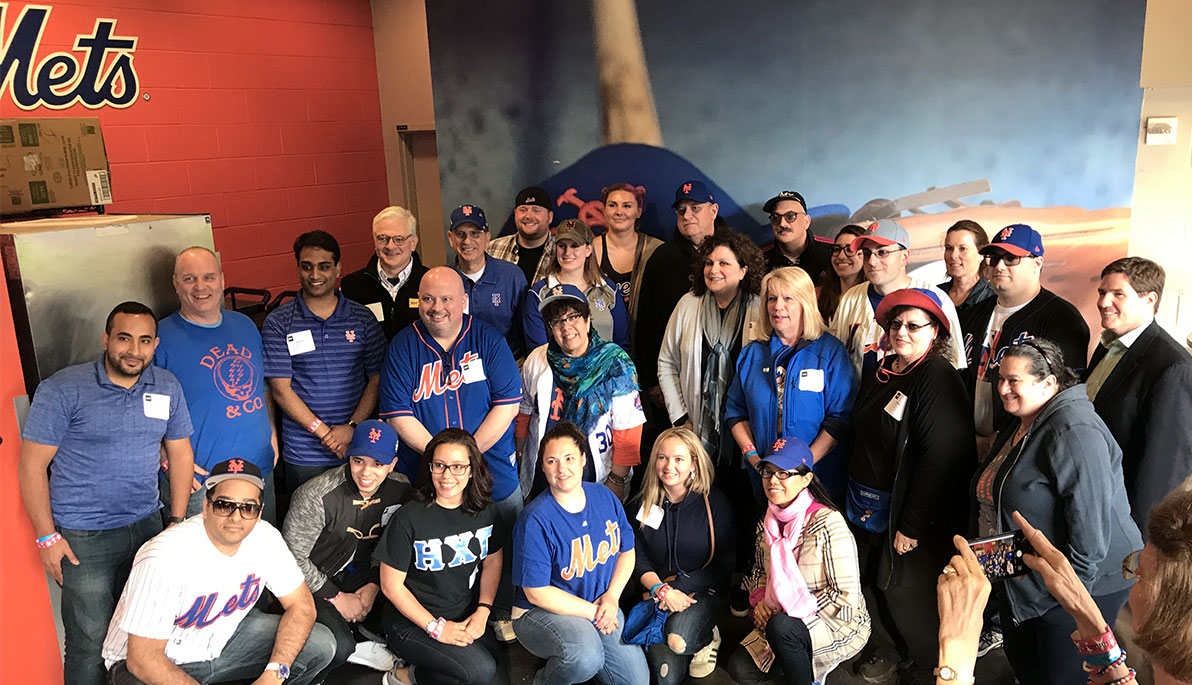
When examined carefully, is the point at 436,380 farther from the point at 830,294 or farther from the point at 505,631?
the point at 830,294

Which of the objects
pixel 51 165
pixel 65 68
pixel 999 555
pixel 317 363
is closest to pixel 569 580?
pixel 317 363

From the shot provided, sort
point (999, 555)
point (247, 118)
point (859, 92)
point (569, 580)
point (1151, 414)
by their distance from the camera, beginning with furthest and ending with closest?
point (247, 118), point (859, 92), point (569, 580), point (1151, 414), point (999, 555)

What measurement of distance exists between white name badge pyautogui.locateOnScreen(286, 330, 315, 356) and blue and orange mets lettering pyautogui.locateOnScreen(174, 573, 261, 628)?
993 millimetres

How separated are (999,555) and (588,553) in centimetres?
149

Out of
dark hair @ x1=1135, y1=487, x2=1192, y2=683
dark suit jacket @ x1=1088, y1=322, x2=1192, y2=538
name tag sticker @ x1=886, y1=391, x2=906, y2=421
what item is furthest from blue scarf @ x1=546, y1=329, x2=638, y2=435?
dark hair @ x1=1135, y1=487, x2=1192, y2=683

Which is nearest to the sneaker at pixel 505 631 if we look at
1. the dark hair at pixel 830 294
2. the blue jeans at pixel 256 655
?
the blue jeans at pixel 256 655

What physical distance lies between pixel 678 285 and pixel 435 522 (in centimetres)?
171

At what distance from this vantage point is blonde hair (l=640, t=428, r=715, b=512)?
10.9 feet

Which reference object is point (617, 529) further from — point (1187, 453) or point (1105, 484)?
point (1187, 453)

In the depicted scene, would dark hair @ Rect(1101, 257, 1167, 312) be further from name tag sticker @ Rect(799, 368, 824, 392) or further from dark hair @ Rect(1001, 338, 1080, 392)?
name tag sticker @ Rect(799, 368, 824, 392)

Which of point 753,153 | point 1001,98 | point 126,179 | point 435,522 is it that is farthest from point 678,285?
point 126,179

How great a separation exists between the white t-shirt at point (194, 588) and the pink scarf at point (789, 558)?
1.74 metres

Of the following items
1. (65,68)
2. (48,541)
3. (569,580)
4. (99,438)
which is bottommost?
(569,580)

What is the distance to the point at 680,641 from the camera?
10.6ft
